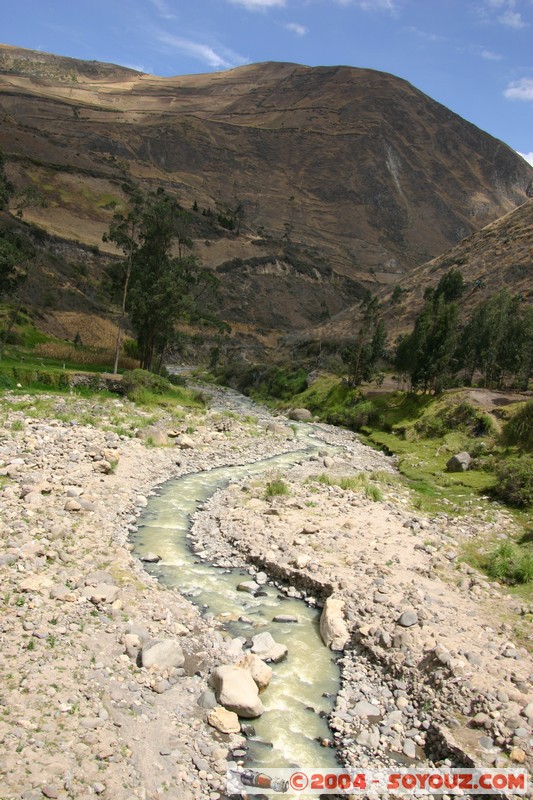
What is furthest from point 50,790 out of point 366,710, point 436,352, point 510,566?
point 436,352

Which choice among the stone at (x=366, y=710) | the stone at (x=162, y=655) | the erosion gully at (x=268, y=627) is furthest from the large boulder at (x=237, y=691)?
the stone at (x=366, y=710)

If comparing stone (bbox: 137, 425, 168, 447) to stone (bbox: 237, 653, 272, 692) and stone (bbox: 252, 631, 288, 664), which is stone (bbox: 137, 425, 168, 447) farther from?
stone (bbox: 237, 653, 272, 692)

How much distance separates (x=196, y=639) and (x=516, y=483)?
17932mm

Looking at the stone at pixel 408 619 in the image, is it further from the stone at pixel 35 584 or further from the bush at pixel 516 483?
the bush at pixel 516 483

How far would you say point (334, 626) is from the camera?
1153 centimetres

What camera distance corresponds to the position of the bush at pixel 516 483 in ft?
74.7

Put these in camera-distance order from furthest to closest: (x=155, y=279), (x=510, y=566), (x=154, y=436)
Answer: (x=155, y=279) < (x=154, y=436) < (x=510, y=566)

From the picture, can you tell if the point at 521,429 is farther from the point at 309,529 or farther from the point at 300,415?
the point at 300,415

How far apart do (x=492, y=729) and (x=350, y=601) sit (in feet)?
14.5

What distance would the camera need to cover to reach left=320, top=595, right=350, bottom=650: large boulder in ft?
36.9

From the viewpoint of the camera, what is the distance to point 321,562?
14461mm

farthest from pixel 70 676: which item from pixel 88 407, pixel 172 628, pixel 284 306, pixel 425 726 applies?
pixel 284 306

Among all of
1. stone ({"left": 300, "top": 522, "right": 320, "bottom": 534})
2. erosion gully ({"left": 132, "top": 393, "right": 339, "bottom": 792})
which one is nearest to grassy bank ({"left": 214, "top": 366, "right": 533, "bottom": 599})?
stone ({"left": 300, "top": 522, "right": 320, "bottom": 534})

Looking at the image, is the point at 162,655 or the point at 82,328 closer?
the point at 162,655
